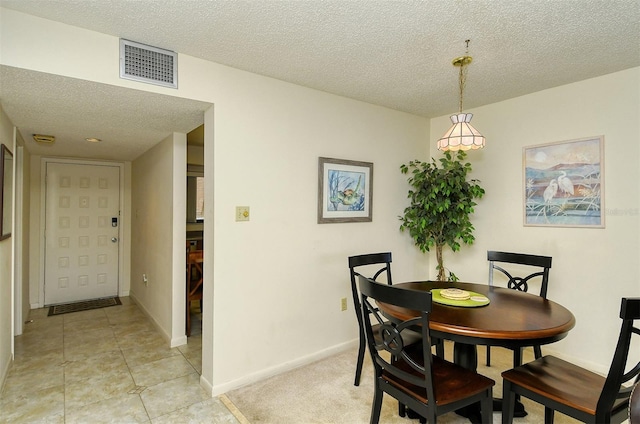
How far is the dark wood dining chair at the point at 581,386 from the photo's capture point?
1.31 meters

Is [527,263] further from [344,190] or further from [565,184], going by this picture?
[344,190]

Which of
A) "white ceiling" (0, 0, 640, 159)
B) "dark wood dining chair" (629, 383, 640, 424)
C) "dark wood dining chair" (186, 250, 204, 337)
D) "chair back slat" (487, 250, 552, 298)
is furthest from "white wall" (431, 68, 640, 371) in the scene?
"dark wood dining chair" (186, 250, 204, 337)

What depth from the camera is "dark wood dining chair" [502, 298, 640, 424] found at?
4.30 ft

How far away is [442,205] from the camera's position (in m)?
3.16

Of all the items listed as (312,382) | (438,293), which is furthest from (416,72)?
(312,382)

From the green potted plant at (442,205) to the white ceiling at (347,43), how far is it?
0.75 m

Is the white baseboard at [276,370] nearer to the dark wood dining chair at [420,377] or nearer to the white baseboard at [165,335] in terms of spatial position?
the white baseboard at [165,335]

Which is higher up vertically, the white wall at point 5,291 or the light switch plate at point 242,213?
the light switch plate at point 242,213

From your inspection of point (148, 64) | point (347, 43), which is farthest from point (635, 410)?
point (148, 64)

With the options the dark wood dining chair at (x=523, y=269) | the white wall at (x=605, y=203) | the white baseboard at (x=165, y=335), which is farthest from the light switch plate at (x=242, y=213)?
the white wall at (x=605, y=203)

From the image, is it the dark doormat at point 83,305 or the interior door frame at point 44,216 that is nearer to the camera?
the dark doormat at point 83,305

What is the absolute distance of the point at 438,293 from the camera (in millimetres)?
2160

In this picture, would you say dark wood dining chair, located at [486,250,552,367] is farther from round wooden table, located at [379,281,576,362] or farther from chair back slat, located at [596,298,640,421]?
chair back slat, located at [596,298,640,421]

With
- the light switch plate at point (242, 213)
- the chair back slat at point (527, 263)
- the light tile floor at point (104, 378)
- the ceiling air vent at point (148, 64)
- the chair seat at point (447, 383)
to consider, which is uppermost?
the ceiling air vent at point (148, 64)
